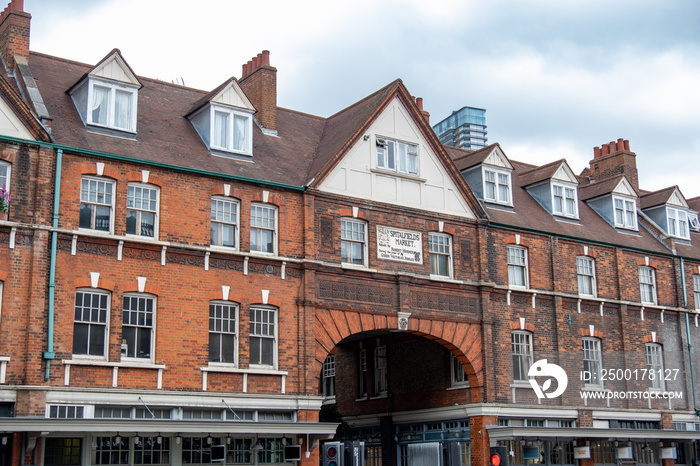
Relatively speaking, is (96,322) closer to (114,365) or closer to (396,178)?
(114,365)

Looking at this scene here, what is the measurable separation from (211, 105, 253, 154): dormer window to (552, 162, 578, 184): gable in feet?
45.9

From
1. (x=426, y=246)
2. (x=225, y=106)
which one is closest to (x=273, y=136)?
(x=225, y=106)

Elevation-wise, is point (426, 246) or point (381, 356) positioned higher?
point (426, 246)

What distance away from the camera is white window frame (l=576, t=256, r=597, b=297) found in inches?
1412

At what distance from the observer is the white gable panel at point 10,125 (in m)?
24.3

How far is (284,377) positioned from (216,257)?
4241mm

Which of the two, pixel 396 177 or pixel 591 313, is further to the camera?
pixel 591 313

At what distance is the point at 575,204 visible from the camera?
37.9m

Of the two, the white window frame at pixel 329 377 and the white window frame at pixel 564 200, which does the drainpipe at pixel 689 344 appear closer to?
the white window frame at pixel 564 200

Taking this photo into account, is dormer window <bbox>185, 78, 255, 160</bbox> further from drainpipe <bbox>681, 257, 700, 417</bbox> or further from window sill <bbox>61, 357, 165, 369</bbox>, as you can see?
drainpipe <bbox>681, 257, 700, 417</bbox>

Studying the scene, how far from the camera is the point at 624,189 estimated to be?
39656 mm

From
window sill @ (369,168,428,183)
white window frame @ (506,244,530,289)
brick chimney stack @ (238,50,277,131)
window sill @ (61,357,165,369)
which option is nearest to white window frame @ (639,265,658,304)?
white window frame @ (506,244,530,289)

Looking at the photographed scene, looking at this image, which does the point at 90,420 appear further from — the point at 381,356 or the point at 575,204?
the point at 575,204

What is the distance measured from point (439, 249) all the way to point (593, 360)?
8.50 m
